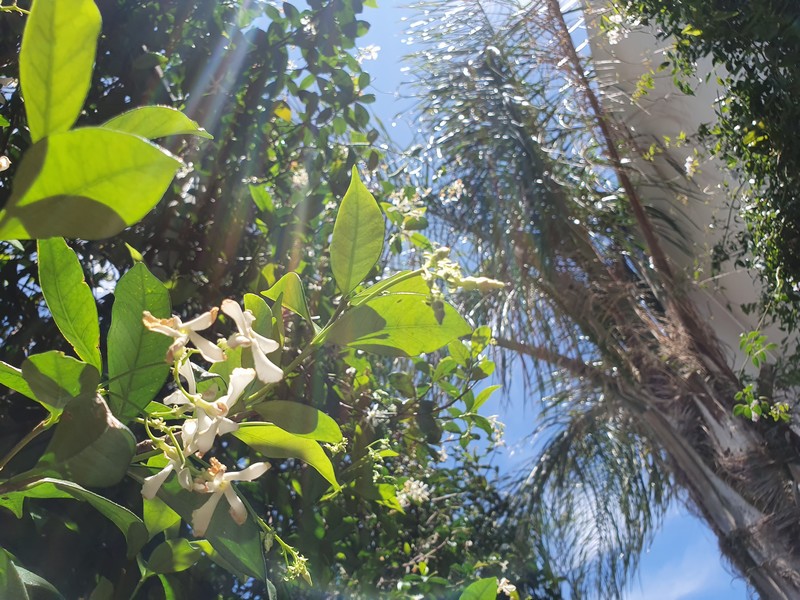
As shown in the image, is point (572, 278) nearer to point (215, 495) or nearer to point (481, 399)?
point (481, 399)

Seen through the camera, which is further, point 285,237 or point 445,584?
point 445,584

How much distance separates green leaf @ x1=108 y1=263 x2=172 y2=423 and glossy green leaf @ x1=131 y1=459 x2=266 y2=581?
0.04 meters

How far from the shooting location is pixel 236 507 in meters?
0.42

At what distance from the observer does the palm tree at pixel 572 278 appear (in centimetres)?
316

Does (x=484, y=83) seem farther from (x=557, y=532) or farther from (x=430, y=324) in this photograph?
(x=430, y=324)

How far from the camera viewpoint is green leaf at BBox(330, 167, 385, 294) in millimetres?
498

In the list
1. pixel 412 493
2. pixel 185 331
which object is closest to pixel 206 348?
pixel 185 331

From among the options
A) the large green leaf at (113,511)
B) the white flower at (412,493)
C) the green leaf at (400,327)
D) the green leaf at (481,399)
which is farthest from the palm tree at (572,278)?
the large green leaf at (113,511)

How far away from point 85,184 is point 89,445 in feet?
0.43

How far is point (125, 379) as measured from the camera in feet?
1.53

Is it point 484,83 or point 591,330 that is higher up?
point 484,83

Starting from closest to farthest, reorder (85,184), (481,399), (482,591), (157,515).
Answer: (85,184) < (157,515) < (482,591) < (481,399)

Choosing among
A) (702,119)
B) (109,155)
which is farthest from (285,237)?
(702,119)

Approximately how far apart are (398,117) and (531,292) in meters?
1.20
